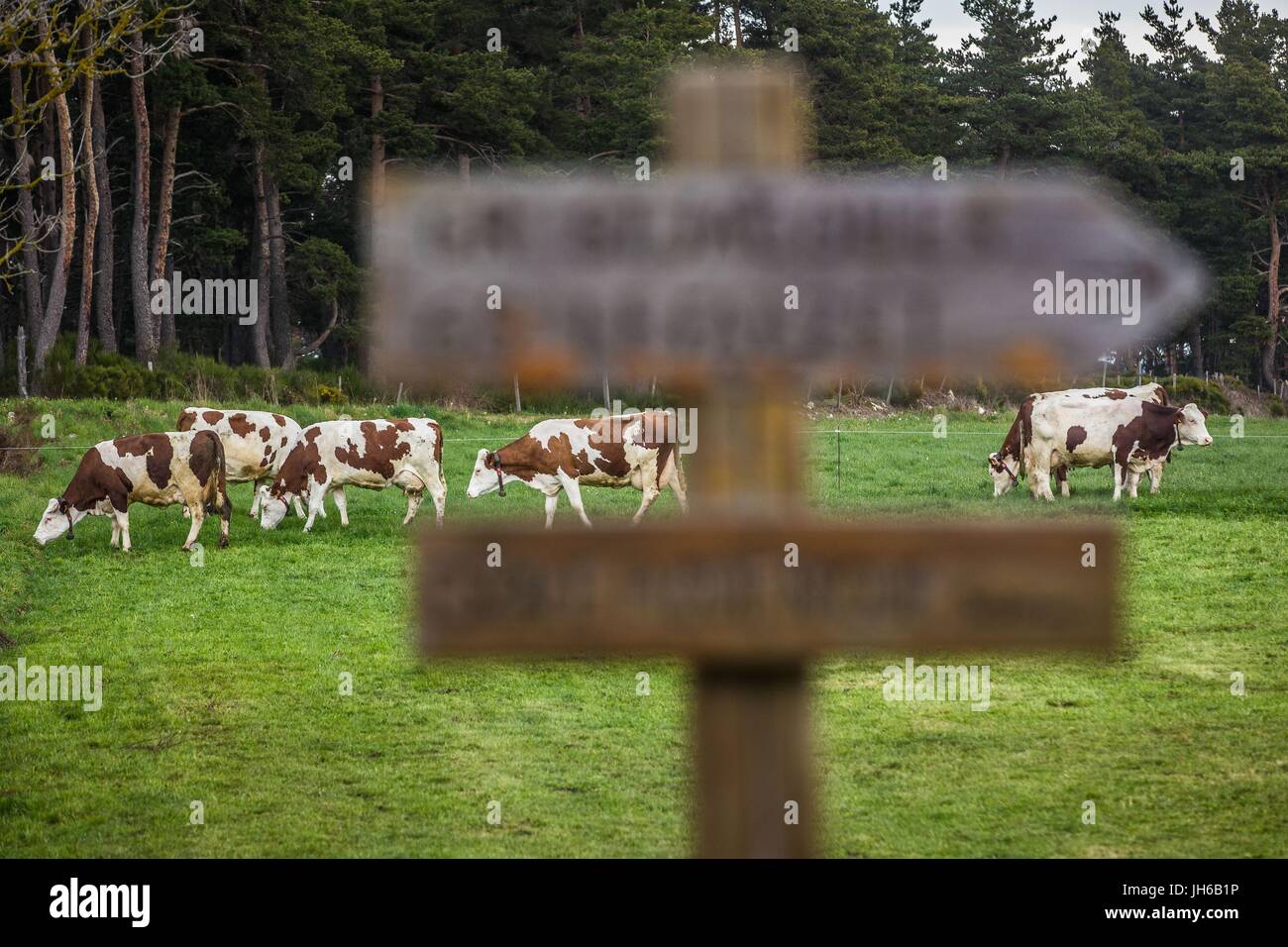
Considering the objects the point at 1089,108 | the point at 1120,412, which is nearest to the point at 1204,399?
the point at 1089,108

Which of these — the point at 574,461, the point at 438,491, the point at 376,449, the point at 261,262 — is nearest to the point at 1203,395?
the point at 261,262

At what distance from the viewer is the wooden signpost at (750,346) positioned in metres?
2.88

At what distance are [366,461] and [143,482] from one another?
2720 mm

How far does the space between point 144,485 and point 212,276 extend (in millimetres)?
35036

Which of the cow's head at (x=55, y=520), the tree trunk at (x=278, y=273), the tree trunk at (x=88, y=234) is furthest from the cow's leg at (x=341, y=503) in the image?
the tree trunk at (x=278, y=273)

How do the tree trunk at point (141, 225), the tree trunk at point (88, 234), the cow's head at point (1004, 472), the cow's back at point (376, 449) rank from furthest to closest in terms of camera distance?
the tree trunk at point (141, 225) < the tree trunk at point (88, 234) < the cow's head at point (1004, 472) < the cow's back at point (376, 449)

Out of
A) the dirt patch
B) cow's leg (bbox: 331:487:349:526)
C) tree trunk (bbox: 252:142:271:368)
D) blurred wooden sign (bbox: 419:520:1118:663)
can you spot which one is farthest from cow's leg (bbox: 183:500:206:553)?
tree trunk (bbox: 252:142:271:368)

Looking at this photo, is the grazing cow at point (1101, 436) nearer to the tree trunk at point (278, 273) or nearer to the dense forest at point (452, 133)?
the dense forest at point (452, 133)

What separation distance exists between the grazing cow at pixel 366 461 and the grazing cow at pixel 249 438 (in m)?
1.14

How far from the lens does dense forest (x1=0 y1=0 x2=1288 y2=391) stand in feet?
110

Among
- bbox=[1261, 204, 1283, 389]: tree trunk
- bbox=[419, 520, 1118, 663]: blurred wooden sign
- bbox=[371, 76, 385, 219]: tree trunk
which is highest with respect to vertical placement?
bbox=[371, 76, 385, 219]: tree trunk

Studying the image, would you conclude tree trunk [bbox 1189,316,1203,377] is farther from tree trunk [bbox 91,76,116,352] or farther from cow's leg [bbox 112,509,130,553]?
cow's leg [bbox 112,509,130,553]

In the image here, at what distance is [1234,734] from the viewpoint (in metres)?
8.55

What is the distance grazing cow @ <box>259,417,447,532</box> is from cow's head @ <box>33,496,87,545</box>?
7.74 ft
